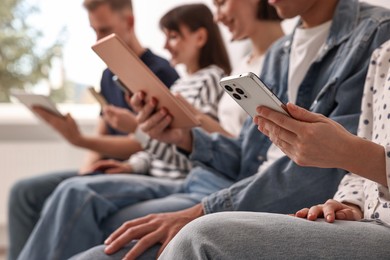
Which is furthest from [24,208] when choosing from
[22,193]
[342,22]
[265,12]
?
[342,22]

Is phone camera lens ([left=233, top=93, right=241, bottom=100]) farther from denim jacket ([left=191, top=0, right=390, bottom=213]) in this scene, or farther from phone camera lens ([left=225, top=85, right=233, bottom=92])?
denim jacket ([left=191, top=0, right=390, bottom=213])

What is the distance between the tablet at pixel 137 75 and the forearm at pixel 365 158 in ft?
2.19

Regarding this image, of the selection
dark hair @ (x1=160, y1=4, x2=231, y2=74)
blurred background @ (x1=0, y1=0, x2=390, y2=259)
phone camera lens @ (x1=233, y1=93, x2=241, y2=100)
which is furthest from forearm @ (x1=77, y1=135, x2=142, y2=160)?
phone camera lens @ (x1=233, y1=93, x2=241, y2=100)

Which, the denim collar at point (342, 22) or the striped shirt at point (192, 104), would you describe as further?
the striped shirt at point (192, 104)

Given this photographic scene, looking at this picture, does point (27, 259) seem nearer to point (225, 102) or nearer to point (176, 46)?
point (225, 102)

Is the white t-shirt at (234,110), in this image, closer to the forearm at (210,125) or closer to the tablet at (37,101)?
the forearm at (210,125)

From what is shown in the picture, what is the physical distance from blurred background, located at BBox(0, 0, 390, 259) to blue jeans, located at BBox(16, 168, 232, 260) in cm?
167

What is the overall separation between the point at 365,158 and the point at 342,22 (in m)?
0.52

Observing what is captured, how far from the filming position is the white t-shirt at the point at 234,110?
195cm

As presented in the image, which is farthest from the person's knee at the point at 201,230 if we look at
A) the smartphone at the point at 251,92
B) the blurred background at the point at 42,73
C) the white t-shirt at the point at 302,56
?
the blurred background at the point at 42,73

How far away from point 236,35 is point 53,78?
197cm

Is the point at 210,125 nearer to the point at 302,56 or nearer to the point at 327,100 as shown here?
the point at 302,56

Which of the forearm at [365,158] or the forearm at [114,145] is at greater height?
the forearm at [365,158]

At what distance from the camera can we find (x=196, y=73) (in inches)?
87.1
